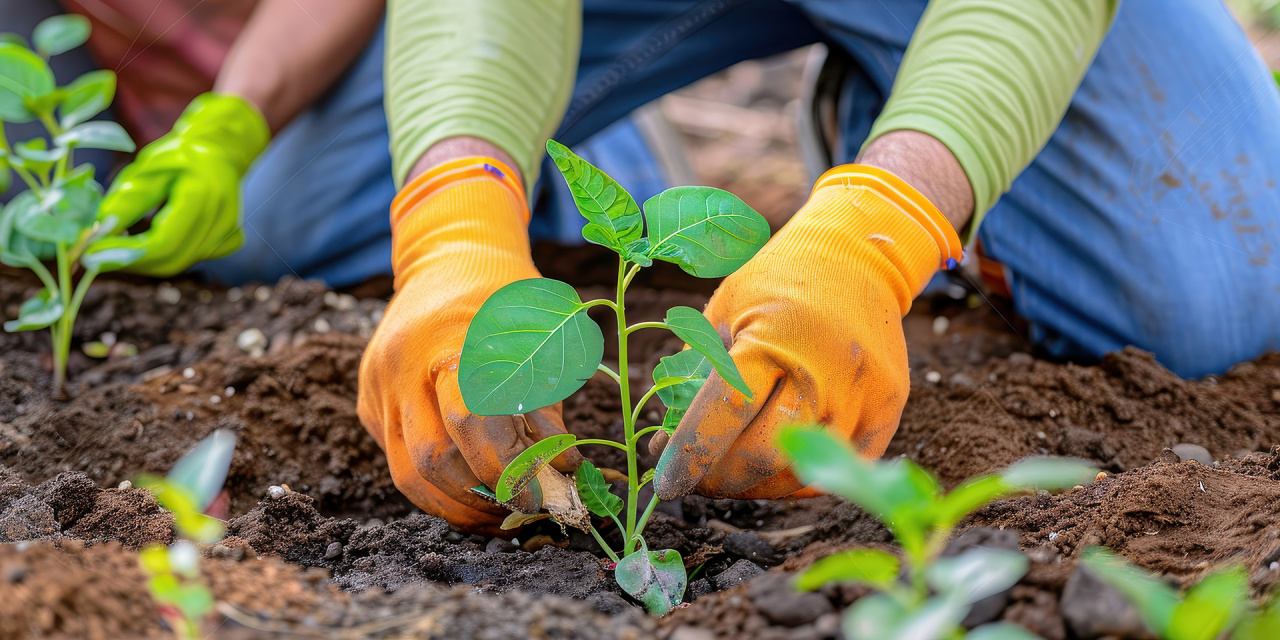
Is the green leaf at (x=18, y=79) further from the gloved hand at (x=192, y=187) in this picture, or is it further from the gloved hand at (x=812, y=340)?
the gloved hand at (x=812, y=340)

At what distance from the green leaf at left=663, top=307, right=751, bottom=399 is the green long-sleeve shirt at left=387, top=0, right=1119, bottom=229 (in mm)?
714

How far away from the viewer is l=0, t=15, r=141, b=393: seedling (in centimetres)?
139

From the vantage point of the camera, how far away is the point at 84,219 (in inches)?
56.5

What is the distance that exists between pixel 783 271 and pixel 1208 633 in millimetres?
681

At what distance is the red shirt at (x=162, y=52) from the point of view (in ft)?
7.97

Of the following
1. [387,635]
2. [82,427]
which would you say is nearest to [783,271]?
[387,635]

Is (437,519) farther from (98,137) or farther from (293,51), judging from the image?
(293,51)

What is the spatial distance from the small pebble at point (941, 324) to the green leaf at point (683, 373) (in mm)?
1066

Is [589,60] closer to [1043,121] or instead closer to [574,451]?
[1043,121]

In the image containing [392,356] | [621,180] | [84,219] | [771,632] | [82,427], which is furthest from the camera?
[621,180]

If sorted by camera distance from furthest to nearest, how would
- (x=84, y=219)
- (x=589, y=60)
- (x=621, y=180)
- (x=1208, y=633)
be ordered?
(x=621, y=180) → (x=589, y=60) → (x=84, y=219) → (x=1208, y=633)

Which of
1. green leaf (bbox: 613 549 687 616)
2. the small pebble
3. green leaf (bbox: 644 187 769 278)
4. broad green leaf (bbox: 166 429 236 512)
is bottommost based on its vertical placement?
the small pebble

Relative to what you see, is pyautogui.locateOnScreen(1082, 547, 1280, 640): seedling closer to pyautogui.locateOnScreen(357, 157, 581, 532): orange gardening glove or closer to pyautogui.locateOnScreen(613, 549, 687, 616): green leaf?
pyautogui.locateOnScreen(613, 549, 687, 616): green leaf

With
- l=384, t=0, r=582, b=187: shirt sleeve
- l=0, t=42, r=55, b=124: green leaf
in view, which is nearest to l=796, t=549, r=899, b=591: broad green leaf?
l=384, t=0, r=582, b=187: shirt sleeve
